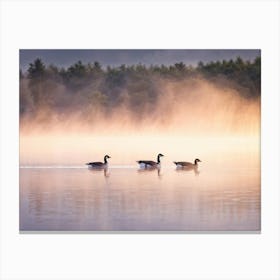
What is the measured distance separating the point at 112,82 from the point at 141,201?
141cm

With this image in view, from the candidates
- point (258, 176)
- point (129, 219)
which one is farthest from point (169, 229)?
point (258, 176)

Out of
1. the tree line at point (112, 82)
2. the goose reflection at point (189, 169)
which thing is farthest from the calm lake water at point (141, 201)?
the tree line at point (112, 82)

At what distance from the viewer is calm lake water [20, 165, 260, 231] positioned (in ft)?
36.8

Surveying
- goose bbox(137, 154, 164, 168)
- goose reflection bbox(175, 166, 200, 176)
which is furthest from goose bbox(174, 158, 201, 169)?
goose bbox(137, 154, 164, 168)

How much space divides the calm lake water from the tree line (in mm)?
762

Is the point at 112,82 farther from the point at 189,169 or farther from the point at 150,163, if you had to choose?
the point at 189,169

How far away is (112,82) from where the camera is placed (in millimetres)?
11484

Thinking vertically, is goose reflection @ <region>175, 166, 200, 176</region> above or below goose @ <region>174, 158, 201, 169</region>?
below

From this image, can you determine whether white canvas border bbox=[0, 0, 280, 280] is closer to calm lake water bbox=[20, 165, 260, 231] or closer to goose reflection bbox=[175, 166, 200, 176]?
calm lake water bbox=[20, 165, 260, 231]
